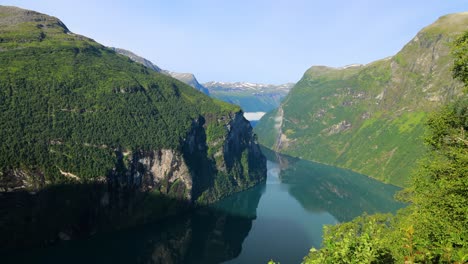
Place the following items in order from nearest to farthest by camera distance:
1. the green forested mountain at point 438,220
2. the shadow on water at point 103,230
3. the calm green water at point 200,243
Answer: the green forested mountain at point 438,220, the shadow on water at point 103,230, the calm green water at point 200,243

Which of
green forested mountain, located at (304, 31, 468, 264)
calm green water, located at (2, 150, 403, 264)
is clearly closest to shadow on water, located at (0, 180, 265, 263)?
calm green water, located at (2, 150, 403, 264)

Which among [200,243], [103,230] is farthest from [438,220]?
[103,230]

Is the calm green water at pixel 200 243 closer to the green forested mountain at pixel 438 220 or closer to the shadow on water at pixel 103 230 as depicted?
the shadow on water at pixel 103 230

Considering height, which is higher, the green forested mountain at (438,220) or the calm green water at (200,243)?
the green forested mountain at (438,220)

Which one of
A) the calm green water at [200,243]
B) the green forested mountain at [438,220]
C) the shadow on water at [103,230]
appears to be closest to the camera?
the green forested mountain at [438,220]

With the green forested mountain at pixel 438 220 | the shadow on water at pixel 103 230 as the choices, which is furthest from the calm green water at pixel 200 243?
the green forested mountain at pixel 438 220

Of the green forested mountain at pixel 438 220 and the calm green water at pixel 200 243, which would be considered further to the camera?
the calm green water at pixel 200 243

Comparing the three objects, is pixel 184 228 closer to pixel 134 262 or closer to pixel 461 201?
pixel 134 262

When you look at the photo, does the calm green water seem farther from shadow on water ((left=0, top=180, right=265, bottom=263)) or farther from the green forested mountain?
the green forested mountain

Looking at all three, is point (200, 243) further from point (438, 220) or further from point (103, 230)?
point (438, 220)
